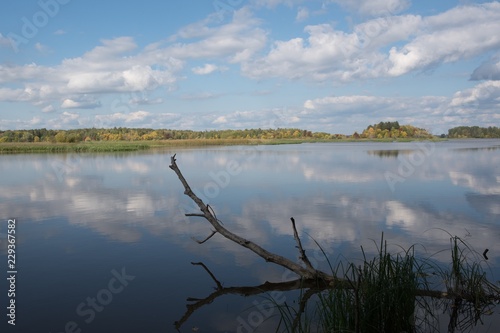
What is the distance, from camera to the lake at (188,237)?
17.3ft

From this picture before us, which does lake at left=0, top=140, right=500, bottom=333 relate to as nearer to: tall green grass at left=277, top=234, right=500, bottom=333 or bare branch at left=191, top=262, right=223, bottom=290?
bare branch at left=191, top=262, right=223, bottom=290

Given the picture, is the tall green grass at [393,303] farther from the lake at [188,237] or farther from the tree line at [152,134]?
the tree line at [152,134]

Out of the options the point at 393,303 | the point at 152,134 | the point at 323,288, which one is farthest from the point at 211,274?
the point at 152,134

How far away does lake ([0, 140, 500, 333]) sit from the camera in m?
5.27

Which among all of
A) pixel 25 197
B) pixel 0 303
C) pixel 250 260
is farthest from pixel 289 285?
pixel 25 197

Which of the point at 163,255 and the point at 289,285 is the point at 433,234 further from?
the point at 163,255

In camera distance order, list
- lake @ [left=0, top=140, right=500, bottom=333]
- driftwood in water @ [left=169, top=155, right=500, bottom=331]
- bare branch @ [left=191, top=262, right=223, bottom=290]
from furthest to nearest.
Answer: bare branch @ [left=191, top=262, right=223, bottom=290], lake @ [left=0, top=140, right=500, bottom=333], driftwood in water @ [left=169, top=155, right=500, bottom=331]

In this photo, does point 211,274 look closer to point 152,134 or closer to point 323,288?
point 323,288

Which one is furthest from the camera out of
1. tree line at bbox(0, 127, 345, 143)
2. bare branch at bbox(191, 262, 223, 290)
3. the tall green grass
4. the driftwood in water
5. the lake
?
tree line at bbox(0, 127, 345, 143)

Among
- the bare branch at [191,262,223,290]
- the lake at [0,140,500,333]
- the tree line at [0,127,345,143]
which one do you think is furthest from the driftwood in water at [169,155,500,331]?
the tree line at [0,127,345,143]

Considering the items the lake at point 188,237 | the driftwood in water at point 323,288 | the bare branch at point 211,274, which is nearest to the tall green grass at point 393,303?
the driftwood in water at point 323,288

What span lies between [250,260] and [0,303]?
3.54m

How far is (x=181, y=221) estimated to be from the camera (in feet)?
33.5

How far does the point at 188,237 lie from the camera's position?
28.5 ft
